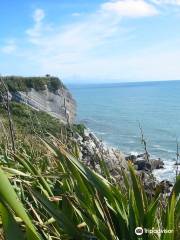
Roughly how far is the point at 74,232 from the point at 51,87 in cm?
7204

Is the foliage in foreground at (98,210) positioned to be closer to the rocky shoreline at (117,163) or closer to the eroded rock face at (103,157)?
the rocky shoreline at (117,163)

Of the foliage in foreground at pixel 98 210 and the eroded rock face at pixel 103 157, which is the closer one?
the foliage in foreground at pixel 98 210

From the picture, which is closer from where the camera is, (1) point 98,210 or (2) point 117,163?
(1) point 98,210

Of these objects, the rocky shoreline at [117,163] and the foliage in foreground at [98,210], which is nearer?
the foliage in foreground at [98,210]

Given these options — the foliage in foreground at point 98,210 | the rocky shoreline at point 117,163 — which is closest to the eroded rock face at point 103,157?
the rocky shoreline at point 117,163

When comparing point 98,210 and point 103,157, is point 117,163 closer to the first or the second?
point 103,157

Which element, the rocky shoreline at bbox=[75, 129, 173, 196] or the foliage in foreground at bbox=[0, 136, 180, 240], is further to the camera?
the rocky shoreline at bbox=[75, 129, 173, 196]

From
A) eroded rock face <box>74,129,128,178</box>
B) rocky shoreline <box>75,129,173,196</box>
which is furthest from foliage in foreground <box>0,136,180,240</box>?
eroded rock face <box>74,129,128,178</box>

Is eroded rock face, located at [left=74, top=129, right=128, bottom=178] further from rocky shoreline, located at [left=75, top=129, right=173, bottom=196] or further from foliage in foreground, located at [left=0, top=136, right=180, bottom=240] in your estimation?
foliage in foreground, located at [left=0, top=136, right=180, bottom=240]

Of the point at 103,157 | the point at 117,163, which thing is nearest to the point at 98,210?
the point at 103,157

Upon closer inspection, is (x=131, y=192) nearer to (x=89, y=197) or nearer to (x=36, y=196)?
(x=89, y=197)

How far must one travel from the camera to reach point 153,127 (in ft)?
190

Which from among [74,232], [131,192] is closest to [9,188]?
[74,232]

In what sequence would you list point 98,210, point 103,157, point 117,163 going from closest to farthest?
point 98,210 < point 103,157 < point 117,163
